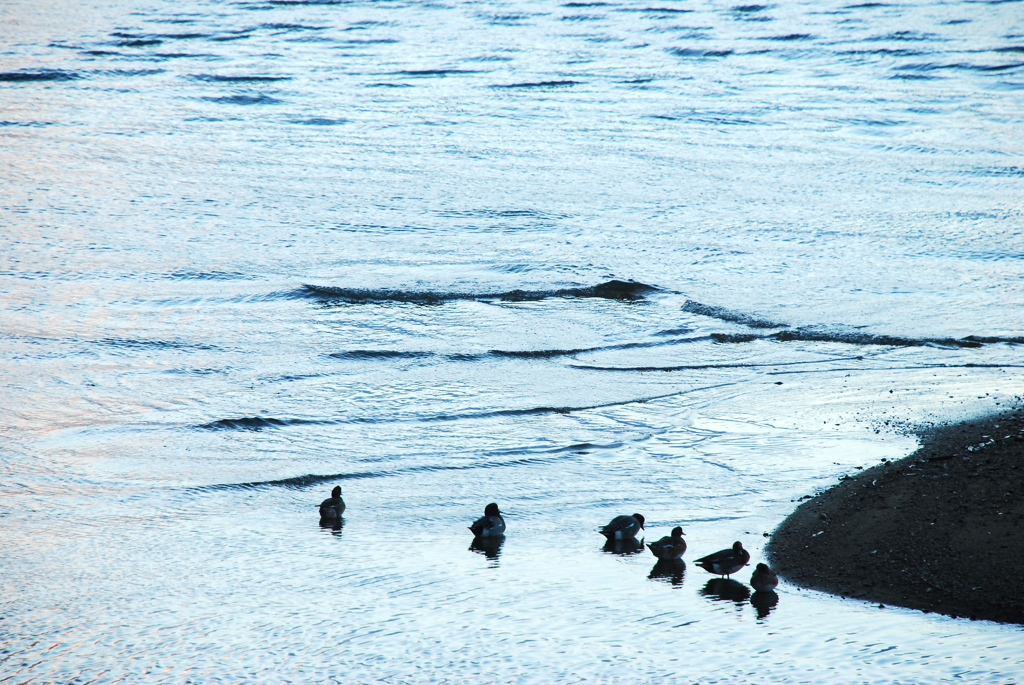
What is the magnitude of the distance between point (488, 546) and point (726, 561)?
1520 mm

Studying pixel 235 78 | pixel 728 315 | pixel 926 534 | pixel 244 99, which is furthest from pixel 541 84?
pixel 926 534

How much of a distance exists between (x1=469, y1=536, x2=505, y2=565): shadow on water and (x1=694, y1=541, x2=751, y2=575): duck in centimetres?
130

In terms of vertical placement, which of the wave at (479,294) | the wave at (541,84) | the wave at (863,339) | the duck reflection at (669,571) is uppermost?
the wave at (541,84)

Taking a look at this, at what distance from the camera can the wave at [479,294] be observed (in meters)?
13.1

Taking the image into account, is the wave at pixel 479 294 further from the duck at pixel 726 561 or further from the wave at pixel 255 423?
the duck at pixel 726 561

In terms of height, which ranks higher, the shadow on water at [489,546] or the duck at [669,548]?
the duck at [669,548]

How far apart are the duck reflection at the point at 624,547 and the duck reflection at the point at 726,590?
0.59m

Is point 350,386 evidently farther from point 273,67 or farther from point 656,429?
point 273,67

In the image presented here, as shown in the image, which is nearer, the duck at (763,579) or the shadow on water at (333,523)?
the duck at (763,579)

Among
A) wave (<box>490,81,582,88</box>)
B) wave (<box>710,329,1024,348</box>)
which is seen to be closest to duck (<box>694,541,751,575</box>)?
wave (<box>710,329,1024,348</box>)

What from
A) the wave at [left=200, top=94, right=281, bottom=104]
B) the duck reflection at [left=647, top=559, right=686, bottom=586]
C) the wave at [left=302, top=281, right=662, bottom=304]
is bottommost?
the duck reflection at [left=647, top=559, right=686, bottom=586]

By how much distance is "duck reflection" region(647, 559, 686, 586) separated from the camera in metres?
6.51

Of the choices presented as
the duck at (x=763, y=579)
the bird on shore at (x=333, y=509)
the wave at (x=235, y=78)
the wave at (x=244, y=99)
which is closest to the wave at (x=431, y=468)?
the bird on shore at (x=333, y=509)

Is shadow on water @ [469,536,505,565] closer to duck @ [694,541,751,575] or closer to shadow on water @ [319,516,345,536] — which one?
shadow on water @ [319,516,345,536]
